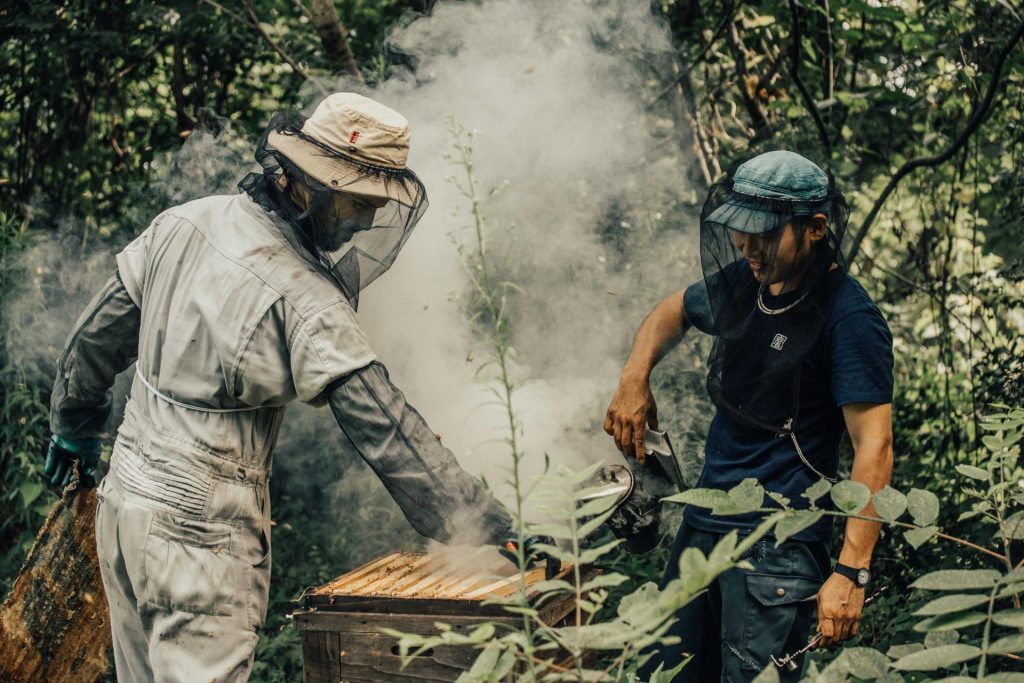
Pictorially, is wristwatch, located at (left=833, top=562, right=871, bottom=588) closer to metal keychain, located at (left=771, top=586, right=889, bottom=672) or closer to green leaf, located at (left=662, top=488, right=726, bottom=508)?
metal keychain, located at (left=771, top=586, right=889, bottom=672)

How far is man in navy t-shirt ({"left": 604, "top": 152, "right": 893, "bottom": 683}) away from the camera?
8.49ft

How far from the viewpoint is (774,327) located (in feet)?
9.16

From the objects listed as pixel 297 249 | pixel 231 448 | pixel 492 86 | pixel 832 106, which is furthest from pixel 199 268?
pixel 832 106

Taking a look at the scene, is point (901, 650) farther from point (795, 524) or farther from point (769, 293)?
point (769, 293)

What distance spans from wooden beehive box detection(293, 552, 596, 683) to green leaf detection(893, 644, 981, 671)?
119cm

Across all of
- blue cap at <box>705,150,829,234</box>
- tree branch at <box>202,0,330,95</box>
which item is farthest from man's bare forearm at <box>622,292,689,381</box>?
tree branch at <box>202,0,330,95</box>

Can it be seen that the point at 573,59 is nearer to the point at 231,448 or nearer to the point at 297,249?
the point at 297,249

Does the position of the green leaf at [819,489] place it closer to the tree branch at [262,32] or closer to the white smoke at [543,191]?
the white smoke at [543,191]

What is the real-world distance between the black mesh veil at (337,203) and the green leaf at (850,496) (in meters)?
1.45

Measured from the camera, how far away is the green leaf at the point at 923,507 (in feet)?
5.96

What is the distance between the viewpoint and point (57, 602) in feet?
10.3

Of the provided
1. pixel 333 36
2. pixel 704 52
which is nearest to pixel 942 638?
pixel 704 52

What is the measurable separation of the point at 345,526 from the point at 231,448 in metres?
2.58

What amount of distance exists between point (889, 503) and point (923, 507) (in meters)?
0.06
